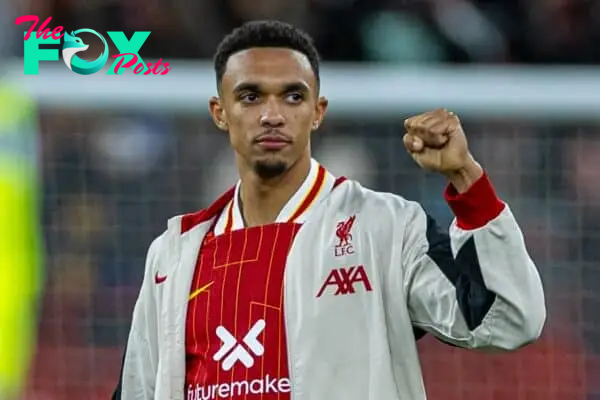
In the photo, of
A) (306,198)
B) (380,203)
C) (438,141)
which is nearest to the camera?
(438,141)

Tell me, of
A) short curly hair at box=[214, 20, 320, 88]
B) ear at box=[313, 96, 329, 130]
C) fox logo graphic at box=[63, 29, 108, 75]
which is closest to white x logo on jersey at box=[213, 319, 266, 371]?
ear at box=[313, 96, 329, 130]

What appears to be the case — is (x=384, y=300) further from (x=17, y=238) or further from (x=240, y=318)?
(x=17, y=238)

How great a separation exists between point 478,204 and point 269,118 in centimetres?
55

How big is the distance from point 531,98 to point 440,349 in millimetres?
910

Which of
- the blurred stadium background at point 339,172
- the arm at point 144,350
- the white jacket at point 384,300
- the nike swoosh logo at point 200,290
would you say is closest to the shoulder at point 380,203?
the white jacket at point 384,300

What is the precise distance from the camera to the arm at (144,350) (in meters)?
3.29

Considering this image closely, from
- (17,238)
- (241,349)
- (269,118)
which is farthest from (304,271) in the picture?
(17,238)

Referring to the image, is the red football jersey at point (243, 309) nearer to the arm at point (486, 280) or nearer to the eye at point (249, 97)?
the eye at point (249, 97)

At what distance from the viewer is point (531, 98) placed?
16.0 ft

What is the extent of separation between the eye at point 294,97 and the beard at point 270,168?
126mm

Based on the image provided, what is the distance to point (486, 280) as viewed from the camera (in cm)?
278

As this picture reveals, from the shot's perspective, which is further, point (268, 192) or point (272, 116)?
point (268, 192)

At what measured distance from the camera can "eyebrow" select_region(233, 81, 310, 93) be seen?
3.20 m

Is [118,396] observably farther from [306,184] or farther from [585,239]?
[585,239]
